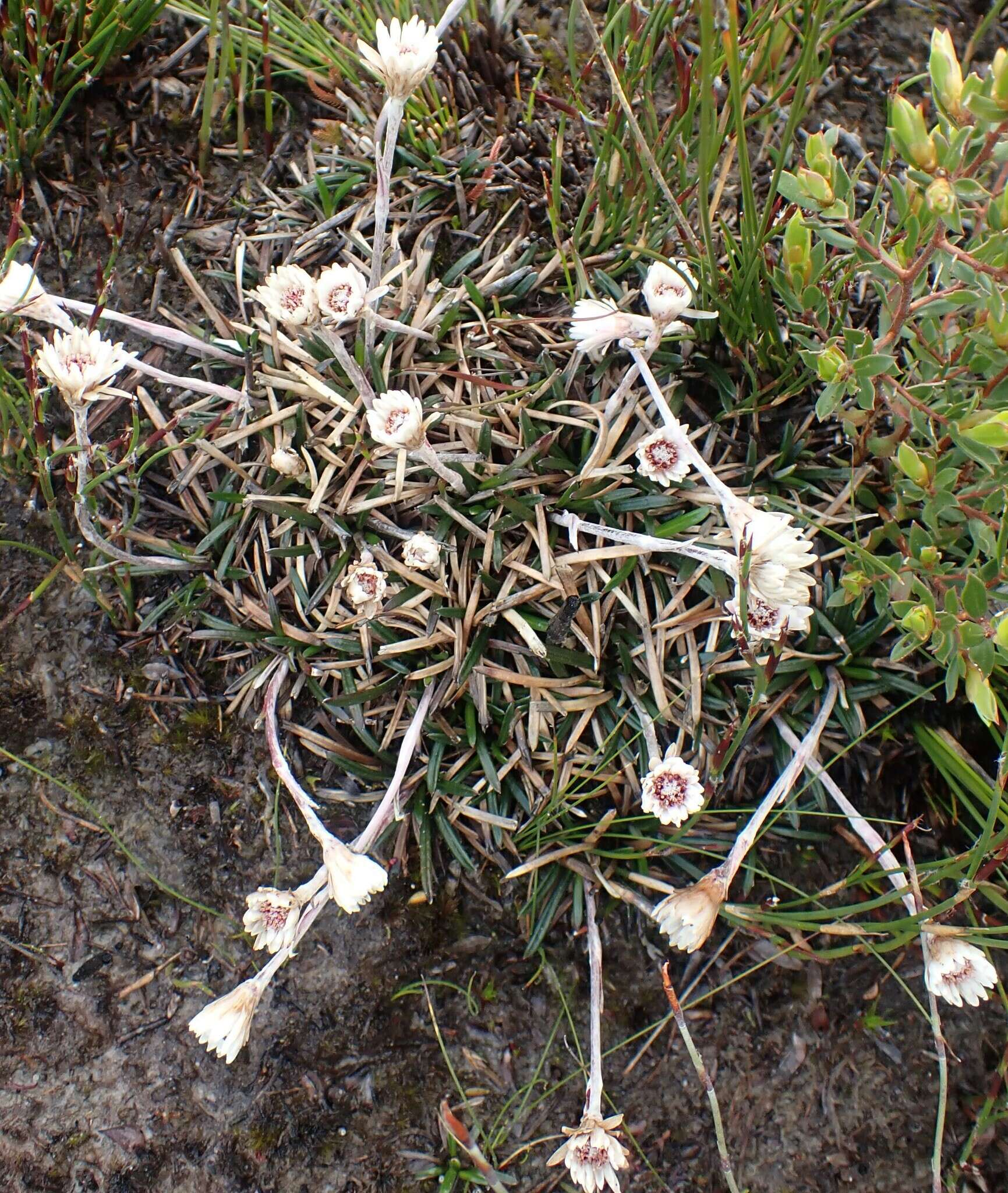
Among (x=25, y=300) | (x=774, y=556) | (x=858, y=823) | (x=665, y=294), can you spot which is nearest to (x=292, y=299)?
(x=25, y=300)

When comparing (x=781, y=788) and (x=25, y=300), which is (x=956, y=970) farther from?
(x=25, y=300)

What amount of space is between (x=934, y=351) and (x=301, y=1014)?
6.34 ft

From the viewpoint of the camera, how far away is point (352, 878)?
1468 millimetres

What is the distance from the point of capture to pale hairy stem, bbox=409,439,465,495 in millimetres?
1608

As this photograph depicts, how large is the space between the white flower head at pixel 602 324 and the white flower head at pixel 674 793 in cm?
81

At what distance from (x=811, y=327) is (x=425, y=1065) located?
5.89 feet

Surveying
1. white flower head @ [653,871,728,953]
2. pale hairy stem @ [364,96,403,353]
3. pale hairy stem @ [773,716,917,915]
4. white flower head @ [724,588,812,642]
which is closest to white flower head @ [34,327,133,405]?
pale hairy stem @ [364,96,403,353]

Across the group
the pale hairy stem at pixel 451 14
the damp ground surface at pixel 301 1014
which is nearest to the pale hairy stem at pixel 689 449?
the pale hairy stem at pixel 451 14

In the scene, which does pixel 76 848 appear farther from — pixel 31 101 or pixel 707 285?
pixel 707 285

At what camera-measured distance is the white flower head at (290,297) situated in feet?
5.16

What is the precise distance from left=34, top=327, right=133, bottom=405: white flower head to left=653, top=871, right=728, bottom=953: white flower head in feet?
4.44

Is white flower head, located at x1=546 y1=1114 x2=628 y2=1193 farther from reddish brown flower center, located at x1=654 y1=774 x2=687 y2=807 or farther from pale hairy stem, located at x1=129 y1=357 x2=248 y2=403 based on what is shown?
pale hairy stem, located at x1=129 y1=357 x2=248 y2=403

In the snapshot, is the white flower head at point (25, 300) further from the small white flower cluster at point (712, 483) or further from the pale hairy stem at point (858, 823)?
the pale hairy stem at point (858, 823)

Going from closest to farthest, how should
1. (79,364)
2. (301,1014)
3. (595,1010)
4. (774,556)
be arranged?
(774,556), (79,364), (595,1010), (301,1014)
